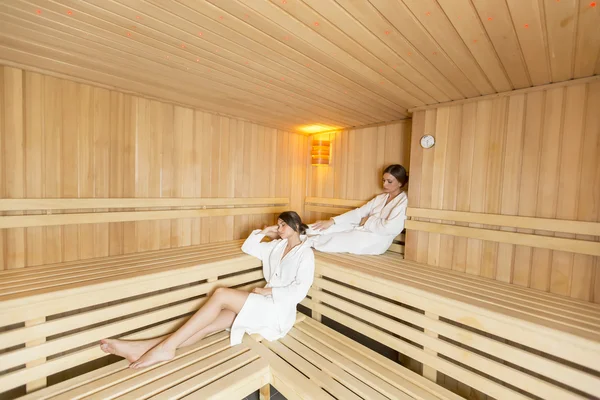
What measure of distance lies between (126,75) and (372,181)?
2676 millimetres

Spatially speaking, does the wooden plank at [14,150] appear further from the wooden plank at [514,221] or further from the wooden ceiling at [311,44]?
the wooden plank at [514,221]

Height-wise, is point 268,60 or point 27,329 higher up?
point 268,60

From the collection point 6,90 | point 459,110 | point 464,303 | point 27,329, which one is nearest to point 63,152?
point 6,90

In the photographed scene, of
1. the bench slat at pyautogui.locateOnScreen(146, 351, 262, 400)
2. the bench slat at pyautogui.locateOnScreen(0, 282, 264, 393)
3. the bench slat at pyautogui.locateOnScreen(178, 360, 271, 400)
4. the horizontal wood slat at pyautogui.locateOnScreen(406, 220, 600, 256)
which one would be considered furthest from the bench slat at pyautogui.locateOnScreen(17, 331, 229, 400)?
the horizontal wood slat at pyautogui.locateOnScreen(406, 220, 600, 256)

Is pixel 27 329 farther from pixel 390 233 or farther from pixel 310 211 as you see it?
pixel 310 211

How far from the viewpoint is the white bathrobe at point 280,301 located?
1992 mm

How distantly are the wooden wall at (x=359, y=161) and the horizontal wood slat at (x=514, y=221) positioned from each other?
0.81 m

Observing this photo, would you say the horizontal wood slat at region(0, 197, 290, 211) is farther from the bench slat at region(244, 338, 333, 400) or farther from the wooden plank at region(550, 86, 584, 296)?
the wooden plank at region(550, 86, 584, 296)

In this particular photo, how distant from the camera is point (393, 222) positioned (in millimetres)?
2723

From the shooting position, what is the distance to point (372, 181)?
11.2 ft

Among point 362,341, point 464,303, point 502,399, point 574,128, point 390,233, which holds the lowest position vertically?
point 362,341

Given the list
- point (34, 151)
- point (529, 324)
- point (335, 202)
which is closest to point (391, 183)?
point (335, 202)

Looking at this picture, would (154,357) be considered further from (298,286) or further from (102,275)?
(298,286)

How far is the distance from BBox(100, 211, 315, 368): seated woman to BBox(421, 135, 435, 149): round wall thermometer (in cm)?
139
